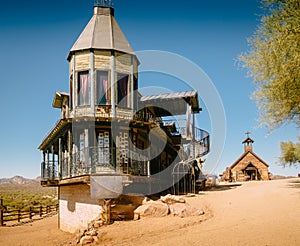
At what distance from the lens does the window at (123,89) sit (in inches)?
791

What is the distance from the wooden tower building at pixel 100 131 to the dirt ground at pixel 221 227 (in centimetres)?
218

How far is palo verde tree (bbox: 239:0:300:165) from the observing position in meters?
14.7

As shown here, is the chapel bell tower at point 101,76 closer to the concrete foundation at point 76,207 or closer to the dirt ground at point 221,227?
the concrete foundation at point 76,207

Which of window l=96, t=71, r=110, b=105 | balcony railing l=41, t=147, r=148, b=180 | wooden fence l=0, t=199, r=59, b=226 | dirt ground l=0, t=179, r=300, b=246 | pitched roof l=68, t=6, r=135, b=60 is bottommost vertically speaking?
wooden fence l=0, t=199, r=59, b=226

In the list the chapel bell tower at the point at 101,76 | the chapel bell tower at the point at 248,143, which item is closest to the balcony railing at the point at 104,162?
the chapel bell tower at the point at 101,76

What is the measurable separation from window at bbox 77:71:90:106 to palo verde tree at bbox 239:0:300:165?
868 centimetres

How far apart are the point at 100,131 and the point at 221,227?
8.59 m

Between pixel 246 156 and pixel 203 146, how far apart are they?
2339 centimetres

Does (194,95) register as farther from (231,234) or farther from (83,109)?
(231,234)

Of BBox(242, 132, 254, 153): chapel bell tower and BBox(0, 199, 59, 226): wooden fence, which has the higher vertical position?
BBox(242, 132, 254, 153): chapel bell tower

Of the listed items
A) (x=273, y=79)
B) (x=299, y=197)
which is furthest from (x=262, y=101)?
(x=299, y=197)

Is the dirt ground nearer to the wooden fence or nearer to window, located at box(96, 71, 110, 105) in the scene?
window, located at box(96, 71, 110, 105)

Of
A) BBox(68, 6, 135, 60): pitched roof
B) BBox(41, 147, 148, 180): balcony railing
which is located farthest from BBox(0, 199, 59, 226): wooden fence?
BBox(68, 6, 135, 60): pitched roof

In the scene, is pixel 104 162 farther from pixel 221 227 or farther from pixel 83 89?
pixel 221 227
